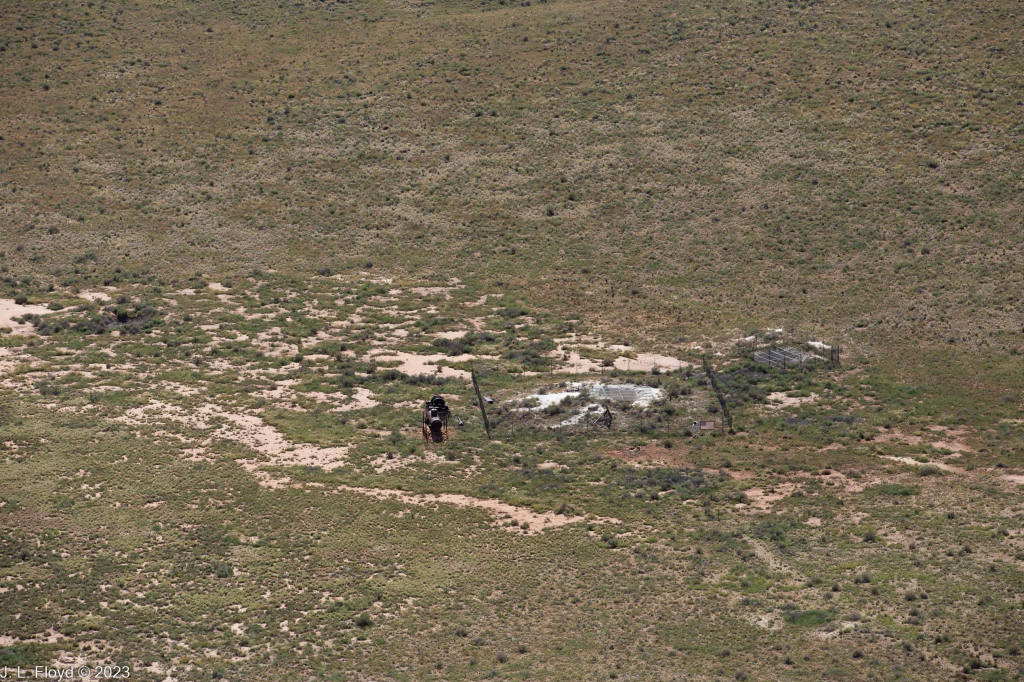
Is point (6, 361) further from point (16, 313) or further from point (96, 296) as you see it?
point (96, 296)

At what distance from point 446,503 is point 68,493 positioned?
16.0 m

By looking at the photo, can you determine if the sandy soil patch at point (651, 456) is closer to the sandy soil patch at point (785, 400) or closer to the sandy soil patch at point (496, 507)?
the sandy soil patch at point (496, 507)

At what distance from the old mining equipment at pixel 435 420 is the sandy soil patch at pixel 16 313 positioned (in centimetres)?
2557

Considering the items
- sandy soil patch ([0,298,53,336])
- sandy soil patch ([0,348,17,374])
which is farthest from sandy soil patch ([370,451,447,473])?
sandy soil patch ([0,298,53,336])

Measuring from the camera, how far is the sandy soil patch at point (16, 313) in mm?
77188

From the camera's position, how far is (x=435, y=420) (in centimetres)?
6456

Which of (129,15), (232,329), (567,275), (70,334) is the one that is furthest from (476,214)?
(129,15)

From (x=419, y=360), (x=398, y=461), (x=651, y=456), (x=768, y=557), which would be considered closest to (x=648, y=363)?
(x=651, y=456)

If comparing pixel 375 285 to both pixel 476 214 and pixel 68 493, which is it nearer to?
pixel 476 214

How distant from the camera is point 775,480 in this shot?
60.4 metres

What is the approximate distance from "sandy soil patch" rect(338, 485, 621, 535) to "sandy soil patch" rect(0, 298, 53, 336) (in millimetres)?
27181

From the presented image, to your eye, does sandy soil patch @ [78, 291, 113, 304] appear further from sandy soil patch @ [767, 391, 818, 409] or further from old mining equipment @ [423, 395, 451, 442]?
sandy soil patch @ [767, 391, 818, 409]

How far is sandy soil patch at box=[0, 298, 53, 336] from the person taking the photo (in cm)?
7719

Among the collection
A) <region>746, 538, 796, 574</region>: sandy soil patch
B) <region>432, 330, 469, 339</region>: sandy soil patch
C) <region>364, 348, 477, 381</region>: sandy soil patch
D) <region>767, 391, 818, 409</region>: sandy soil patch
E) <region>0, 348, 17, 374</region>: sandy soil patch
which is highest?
<region>0, 348, 17, 374</region>: sandy soil patch
